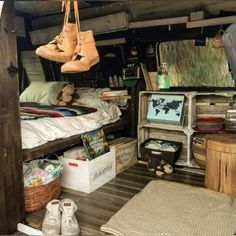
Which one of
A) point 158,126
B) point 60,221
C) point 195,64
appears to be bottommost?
point 60,221

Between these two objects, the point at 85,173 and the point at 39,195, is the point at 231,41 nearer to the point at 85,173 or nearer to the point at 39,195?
the point at 85,173

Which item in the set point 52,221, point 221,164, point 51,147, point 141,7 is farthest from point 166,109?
point 52,221

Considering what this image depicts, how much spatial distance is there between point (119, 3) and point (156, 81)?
1085 mm

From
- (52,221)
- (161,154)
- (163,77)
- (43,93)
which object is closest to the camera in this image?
(52,221)

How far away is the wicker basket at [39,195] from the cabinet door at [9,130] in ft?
0.46

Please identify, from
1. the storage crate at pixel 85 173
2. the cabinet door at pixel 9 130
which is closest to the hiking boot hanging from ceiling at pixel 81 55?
the cabinet door at pixel 9 130

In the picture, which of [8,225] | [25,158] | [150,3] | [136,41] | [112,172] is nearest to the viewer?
[8,225]

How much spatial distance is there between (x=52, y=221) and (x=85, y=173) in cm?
70

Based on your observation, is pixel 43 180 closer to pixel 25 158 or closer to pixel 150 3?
pixel 25 158

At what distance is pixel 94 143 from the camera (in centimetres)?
275

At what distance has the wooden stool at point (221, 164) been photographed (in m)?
2.41

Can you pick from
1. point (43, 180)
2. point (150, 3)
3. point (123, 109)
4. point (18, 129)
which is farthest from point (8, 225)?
point (150, 3)

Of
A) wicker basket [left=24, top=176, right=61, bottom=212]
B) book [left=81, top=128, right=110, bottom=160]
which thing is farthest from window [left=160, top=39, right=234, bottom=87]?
wicker basket [left=24, top=176, right=61, bottom=212]

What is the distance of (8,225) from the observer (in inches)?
75.3
